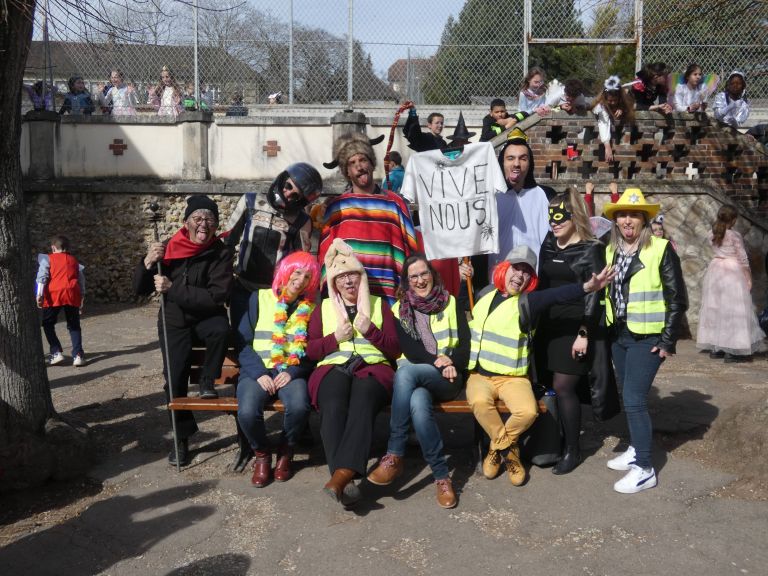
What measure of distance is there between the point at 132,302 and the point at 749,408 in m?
10.6

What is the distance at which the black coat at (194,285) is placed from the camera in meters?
5.73

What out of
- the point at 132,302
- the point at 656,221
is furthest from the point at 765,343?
A: the point at 132,302

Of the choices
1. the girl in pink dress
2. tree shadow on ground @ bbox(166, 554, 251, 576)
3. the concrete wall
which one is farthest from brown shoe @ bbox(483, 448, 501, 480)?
the concrete wall

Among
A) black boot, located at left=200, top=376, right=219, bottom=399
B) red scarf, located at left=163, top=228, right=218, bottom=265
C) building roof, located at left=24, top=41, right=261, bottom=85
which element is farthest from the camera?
building roof, located at left=24, top=41, right=261, bottom=85

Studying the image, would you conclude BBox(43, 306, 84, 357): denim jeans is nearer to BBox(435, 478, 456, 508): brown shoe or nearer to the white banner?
the white banner

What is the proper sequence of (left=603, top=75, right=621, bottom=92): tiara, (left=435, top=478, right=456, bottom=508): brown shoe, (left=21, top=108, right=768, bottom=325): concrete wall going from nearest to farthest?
(left=435, top=478, right=456, bottom=508): brown shoe, (left=603, top=75, right=621, bottom=92): tiara, (left=21, top=108, right=768, bottom=325): concrete wall

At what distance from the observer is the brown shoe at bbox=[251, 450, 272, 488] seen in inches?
208

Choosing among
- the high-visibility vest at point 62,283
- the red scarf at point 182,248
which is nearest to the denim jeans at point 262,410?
the red scarf at point 182,248

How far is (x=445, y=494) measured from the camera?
16.1 ft

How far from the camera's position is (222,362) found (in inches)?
229

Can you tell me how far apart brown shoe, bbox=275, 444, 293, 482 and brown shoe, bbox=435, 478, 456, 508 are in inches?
40.8

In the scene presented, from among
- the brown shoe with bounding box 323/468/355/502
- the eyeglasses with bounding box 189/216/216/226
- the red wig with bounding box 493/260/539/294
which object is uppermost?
the eyeglasses with bounding box 189/216/216/226

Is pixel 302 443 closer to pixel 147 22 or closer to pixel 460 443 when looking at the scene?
pixel 460 443

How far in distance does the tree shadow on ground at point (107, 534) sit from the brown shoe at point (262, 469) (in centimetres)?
31
